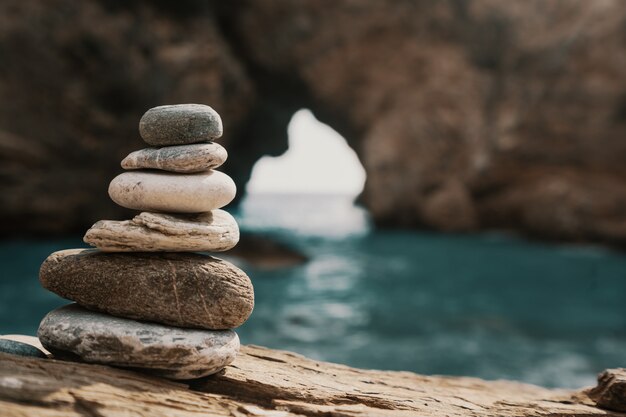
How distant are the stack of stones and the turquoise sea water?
16.7 feet

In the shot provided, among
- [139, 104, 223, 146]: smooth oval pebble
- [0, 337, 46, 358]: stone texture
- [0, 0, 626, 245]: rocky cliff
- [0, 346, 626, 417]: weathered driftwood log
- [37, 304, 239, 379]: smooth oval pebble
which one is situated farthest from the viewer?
[0, 0, 626, 245]: rocky cliff

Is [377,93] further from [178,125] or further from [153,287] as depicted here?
[153,287]

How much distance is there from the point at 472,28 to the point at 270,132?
46.0 feet

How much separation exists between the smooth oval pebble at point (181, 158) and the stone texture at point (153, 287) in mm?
647

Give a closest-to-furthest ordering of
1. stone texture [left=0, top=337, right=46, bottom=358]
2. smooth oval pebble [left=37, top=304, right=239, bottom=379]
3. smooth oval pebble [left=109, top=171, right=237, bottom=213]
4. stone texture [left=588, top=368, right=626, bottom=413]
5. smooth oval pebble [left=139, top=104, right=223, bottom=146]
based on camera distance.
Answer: smooth oval pebble [left=37, top=304, right=239, bottom=379] < stone texture [left=0, top=337, right=46, bottom=358] < smooth oval pebble [left=109, top=171, right=237, bottom=213] < smooth oval pebble [left=139, top=104, right=223, bottom=146] < stone texture [left=588, top=368, right=626, bottom=413]

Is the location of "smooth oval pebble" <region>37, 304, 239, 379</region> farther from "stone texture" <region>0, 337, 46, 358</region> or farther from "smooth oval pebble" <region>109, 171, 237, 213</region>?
"smooth oval pebble" <region>109, 171, 237, 213</region>

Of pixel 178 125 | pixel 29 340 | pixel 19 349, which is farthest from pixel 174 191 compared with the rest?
pixel 29 340

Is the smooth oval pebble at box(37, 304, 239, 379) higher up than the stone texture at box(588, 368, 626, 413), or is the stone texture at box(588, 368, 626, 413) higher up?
the stone texture at box(588, 368, 626, 413)

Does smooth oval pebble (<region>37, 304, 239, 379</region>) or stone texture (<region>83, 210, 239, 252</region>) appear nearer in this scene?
smooth oval pebble (<region>37, 304, 239, 379</region>)

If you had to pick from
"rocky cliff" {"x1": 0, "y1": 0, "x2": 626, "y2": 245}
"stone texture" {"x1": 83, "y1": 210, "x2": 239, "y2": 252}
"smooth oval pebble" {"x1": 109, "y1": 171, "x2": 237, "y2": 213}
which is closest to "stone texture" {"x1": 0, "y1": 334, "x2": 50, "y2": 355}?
"stone texture" {"x1": 83, "y1": 210, "x2": 239, "y2": 252}

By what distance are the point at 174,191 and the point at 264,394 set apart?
4.97ft

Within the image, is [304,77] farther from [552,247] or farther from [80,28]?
[552,247]

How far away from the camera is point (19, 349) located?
3289 mm

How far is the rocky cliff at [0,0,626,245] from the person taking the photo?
16.6m
